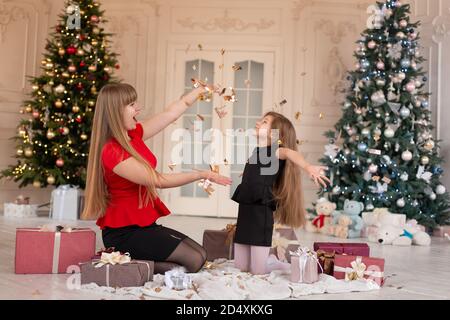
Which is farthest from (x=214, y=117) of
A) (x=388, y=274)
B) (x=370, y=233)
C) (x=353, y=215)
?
(x=388, y=274)

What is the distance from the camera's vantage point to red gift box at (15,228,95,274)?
3254 millimetres

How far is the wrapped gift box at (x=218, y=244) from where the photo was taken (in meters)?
3.85

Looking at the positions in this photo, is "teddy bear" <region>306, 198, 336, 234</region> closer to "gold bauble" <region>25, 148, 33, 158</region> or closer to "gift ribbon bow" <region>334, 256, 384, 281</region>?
"gift ribbon bow" <region>334, 256, 384, 281</region>

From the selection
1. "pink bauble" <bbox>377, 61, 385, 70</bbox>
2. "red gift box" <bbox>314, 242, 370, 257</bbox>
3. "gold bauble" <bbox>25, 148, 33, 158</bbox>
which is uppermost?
"pink bauble" <bbox>377, 61, 385, 70</bbox>

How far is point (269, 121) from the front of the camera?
3514mm

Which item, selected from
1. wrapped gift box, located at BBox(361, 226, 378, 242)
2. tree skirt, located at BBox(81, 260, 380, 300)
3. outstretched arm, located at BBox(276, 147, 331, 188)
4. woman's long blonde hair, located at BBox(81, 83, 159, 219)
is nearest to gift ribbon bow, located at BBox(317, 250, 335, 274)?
tree skirt, located at BBox(81, 260, 380, 300)

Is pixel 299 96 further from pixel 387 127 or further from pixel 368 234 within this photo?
pixel 368 234

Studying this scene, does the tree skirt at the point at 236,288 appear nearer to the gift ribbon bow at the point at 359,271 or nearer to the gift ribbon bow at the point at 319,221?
the gift ribbon bow at the point at 359,271

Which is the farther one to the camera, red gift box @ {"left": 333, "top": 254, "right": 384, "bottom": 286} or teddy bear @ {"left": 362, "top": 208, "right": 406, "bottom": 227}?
teddy bear @ {"left": 362, "top": 208, "right": 406, "bottom": 227}

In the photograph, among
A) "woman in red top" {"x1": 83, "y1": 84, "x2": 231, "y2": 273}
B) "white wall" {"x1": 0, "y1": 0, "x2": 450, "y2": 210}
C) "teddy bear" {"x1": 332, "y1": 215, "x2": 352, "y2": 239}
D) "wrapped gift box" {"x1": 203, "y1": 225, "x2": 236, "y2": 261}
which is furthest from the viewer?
"white wall" {"x1": 0, "y1": 0, "x2": 450, "y2": 210}

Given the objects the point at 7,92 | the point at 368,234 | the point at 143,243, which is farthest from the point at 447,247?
the point at 7,92

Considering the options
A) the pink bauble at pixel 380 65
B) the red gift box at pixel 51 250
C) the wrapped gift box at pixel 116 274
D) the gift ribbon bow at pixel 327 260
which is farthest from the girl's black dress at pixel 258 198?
the pink bauble at pixel 380 65

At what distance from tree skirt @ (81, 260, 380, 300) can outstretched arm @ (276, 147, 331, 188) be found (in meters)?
0.55
